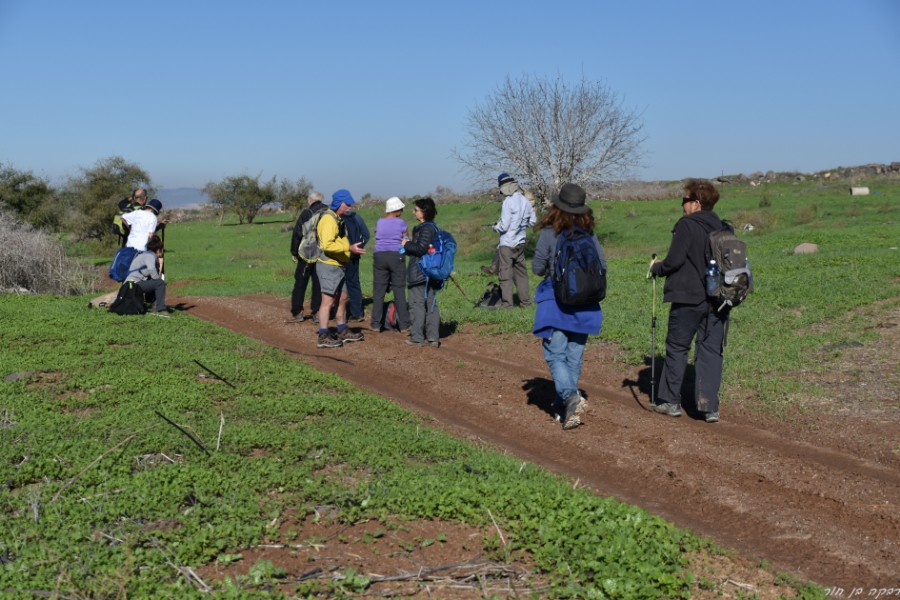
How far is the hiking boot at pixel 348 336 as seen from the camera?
40.3ft

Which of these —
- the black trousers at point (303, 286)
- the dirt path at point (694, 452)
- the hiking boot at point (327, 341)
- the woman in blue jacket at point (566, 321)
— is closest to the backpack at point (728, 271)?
the woman in blue jacket at point (566, 321)

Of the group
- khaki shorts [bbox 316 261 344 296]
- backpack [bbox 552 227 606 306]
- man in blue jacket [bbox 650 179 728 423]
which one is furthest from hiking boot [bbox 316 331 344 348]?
man in blue jacket [bbox 650 179 728 423]

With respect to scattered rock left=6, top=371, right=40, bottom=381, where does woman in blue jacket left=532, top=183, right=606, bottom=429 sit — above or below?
above

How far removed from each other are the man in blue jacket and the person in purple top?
4979 millimetres

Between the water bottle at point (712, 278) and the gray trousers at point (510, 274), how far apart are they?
248 inches

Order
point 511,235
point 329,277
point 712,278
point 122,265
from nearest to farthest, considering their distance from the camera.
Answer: point 712,278 < point 329,277 < point 122,265 < point 511,235

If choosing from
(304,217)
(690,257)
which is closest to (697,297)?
(690,257)

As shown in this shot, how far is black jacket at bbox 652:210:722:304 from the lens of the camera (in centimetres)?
805

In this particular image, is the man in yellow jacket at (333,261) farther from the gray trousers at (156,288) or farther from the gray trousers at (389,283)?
the gray trousers at (156,288)

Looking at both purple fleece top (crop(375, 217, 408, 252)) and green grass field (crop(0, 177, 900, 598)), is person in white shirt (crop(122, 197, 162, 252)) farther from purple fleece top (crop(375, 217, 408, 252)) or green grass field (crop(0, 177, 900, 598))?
purple fleece top (crop(375, 217, 408, 252))

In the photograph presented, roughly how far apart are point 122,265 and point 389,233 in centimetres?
448

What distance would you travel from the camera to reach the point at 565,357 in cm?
806

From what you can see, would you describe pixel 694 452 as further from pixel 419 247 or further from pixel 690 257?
pixel 419 247

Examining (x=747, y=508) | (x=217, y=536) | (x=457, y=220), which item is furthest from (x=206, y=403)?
(x=457, y=220)
